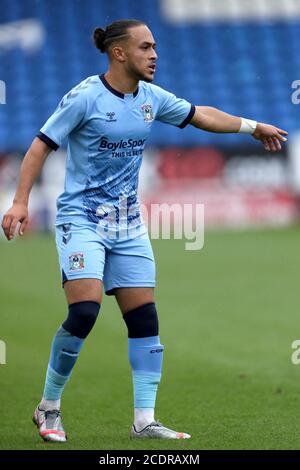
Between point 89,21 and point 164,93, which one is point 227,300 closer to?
point 164,93

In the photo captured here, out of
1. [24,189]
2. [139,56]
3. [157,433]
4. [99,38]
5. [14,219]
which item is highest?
[99,38]

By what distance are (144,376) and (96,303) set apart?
533mm

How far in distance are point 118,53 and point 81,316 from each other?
141 centimetres

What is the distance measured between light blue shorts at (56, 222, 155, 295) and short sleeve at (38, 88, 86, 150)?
0.49 metres

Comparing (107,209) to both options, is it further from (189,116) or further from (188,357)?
(188,357)

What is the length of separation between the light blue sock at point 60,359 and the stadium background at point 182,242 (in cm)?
29

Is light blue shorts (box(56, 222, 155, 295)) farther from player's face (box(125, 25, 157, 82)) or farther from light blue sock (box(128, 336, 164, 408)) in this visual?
player's face (box(125, 25, 157, 82))

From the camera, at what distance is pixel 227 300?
39.3 ft

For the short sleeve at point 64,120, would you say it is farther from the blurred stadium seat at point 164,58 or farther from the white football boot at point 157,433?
the blurred stadium seat at point 164,58

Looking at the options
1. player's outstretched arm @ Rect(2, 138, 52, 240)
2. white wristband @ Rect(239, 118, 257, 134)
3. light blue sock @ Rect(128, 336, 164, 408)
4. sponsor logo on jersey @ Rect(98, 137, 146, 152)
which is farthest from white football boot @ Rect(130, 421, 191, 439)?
white wristband @ Rect(239, 118, 257, 134)

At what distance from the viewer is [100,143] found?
5.64 metres

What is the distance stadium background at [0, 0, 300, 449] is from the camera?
6.75 m

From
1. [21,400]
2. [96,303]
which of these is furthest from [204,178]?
[96,303]

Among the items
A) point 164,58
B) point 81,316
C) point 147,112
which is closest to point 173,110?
point 147,112
